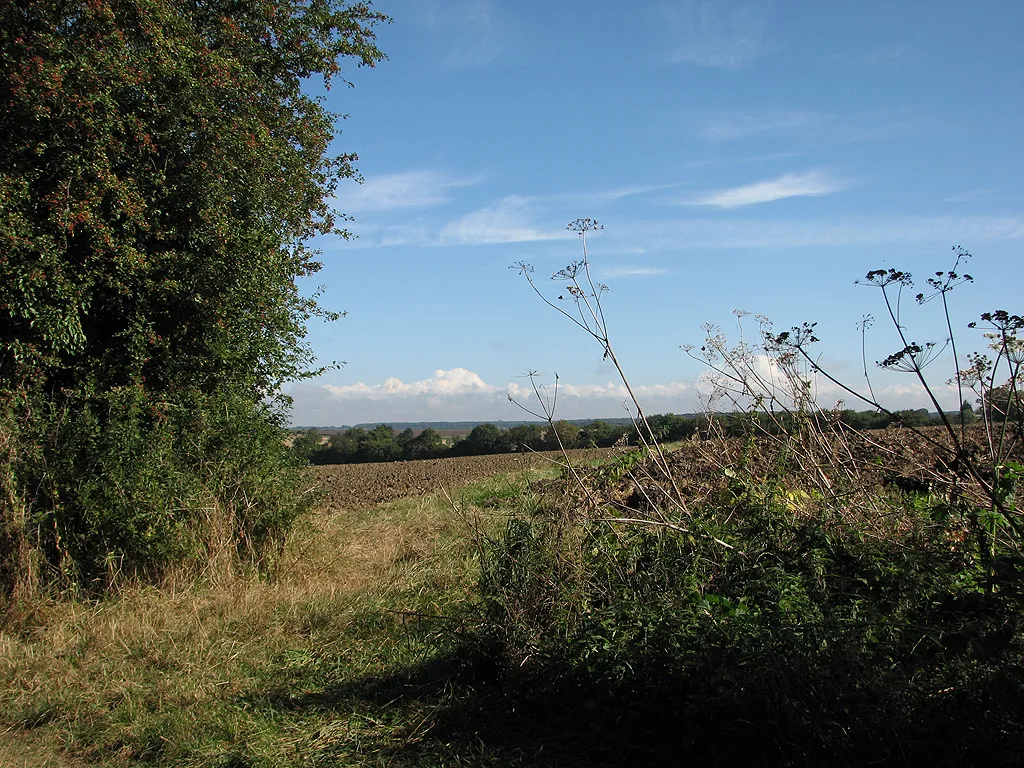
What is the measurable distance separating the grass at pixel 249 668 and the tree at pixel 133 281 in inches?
32.8

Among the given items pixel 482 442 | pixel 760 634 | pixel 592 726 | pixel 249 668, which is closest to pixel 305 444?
pixel 249 668

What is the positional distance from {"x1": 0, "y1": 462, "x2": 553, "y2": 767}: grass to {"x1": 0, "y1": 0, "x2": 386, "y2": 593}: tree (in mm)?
834

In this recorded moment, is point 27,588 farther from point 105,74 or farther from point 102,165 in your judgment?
point 105,74

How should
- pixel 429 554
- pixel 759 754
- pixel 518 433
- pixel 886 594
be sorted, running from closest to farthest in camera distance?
pixel 759 754, pixel 886 594, pixel 429 554, pixel 518 433

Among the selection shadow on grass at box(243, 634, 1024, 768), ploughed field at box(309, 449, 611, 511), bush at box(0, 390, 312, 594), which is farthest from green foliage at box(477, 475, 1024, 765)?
ploughed field at box(309, 449, 611, 511)

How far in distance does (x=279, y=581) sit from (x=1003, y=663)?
20.5 feet

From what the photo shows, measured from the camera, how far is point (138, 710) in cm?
473

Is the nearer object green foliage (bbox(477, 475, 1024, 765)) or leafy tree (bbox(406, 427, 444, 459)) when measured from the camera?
green foliage (bbox(477, 475, 1024, 765))

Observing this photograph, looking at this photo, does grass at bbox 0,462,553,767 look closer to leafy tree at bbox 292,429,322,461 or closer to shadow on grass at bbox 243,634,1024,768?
shadow on grass at bbox 243,634,1024,768

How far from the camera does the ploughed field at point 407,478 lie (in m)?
15.4

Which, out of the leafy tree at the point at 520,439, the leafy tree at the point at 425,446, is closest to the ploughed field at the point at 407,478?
the leafy tree at the point at 520,439

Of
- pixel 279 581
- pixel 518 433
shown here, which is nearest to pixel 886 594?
pixel 279 581

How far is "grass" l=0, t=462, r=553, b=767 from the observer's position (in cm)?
426

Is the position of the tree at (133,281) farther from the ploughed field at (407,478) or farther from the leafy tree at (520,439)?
the leafy tree at (520,439)
